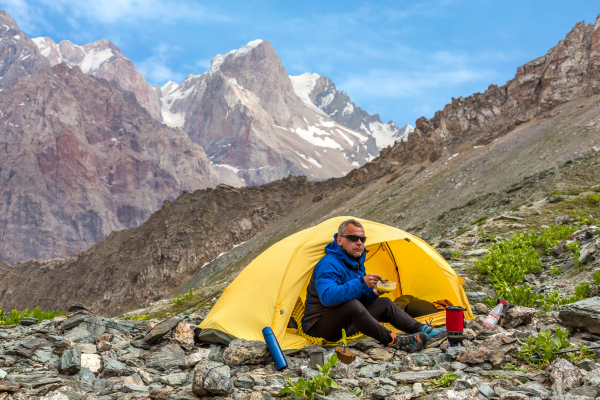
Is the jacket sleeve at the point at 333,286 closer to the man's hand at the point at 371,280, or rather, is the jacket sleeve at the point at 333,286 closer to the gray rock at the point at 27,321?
the man's hand at the point at 371,280

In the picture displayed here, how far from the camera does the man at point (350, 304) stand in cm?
613

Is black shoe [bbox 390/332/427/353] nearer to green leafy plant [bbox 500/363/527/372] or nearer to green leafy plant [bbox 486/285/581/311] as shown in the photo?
green leafy plant [bbox 500/363/527/372]

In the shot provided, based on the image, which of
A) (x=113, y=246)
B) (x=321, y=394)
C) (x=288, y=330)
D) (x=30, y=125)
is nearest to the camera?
(x=321, y=394)

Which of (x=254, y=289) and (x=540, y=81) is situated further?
(x=540, y=81)

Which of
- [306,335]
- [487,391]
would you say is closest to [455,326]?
[487,391]

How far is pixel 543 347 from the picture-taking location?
4945 millimetres

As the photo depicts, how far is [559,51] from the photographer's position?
149ft

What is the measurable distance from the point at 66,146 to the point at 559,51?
193m

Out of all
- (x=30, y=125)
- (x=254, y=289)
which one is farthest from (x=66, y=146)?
(x=254, y=289)

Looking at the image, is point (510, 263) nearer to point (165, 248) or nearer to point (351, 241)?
point (351, 241)

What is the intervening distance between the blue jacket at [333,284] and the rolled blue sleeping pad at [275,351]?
93 cm

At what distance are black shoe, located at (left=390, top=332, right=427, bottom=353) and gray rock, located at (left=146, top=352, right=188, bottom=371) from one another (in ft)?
10.4

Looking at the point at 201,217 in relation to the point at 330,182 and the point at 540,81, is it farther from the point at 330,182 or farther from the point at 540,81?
the point at 540,81

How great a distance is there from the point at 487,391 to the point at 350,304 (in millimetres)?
2380
